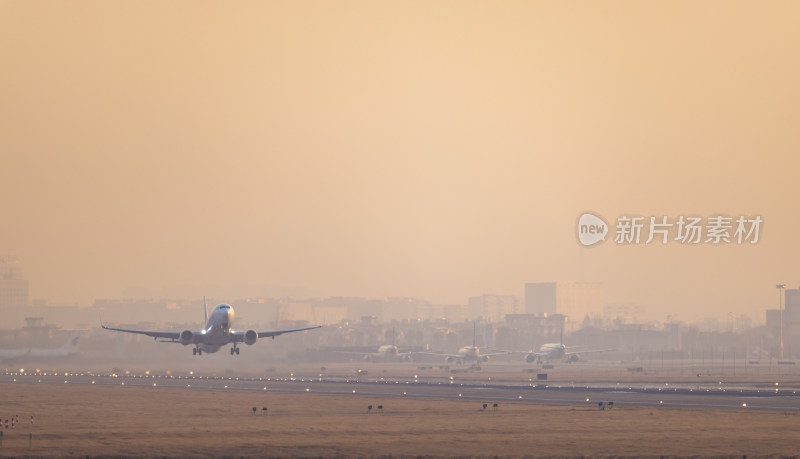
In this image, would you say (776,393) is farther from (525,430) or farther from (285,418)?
(285,418)

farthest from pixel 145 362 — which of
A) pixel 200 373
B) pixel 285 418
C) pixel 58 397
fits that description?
pixel 285 418

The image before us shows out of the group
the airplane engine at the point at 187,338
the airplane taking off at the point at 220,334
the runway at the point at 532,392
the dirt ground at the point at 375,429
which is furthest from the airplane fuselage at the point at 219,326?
the dirt ground at the point at 375,429

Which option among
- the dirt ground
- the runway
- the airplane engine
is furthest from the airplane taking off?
the dirt ground

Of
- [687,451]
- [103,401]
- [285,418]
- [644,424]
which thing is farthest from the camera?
[103,401]

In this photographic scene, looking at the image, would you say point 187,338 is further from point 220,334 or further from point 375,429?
point 375,429

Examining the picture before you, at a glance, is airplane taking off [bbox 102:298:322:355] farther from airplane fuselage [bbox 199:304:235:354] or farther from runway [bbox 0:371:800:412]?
runway [bbox 0:371:800:412]

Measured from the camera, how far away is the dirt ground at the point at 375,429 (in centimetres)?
6800

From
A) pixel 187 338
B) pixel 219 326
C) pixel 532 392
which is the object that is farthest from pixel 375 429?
pixel 187 338

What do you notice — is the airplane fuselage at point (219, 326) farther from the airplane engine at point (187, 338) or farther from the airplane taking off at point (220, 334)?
the airplane engine at point (187, 338)

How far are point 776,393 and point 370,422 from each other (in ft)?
175

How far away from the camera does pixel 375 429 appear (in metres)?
79.9

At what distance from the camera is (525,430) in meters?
78.8

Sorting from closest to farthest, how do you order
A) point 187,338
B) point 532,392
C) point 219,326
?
1. point 532,392
2. point 219,326
3. point 187,338

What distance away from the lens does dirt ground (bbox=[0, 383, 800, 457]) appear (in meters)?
68.0
